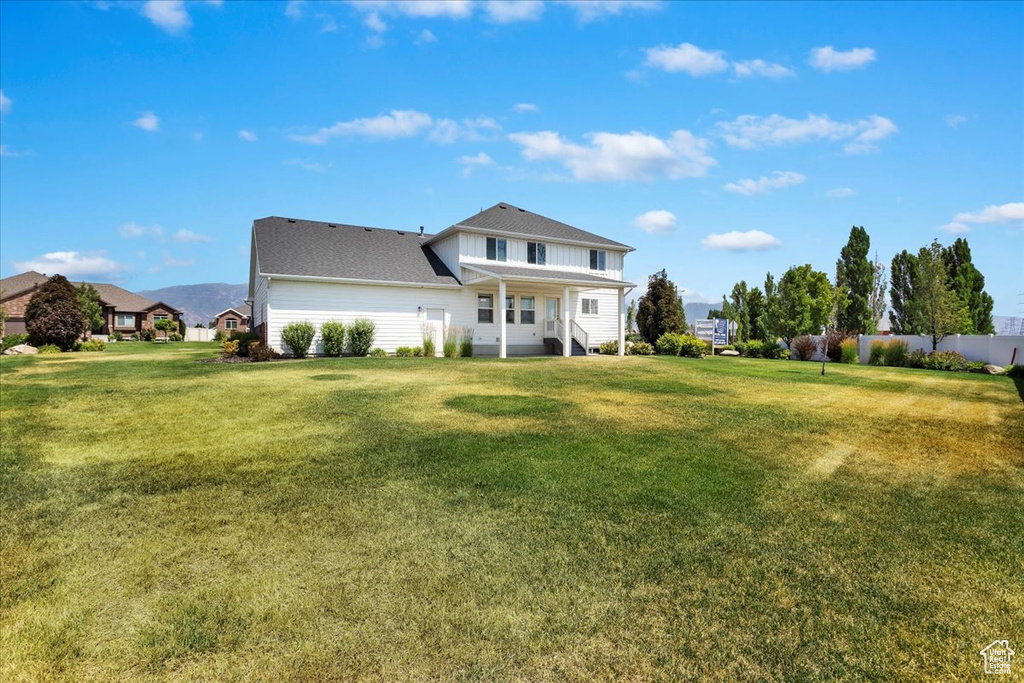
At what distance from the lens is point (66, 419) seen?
8.21 m

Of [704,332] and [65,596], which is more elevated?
[704,332]

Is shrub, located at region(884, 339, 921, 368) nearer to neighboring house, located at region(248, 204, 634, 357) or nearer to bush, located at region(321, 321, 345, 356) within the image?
neighboring house, located at region(248, 204, 634, 357)

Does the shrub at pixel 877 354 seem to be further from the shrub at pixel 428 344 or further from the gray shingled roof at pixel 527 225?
the shrub at pixel 428 344

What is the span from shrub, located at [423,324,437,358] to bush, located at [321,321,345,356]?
126 inches

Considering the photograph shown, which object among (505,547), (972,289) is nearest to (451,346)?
(505,547)

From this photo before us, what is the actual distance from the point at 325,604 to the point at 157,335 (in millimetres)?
58821

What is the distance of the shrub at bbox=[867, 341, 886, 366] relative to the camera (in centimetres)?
2003

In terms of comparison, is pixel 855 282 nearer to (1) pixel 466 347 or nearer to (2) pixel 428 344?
(1) pixel 466 347

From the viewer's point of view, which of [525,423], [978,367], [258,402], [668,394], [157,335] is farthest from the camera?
[157,335]

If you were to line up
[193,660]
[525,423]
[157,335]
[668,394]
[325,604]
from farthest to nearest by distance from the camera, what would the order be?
[157,335] → [668,394] → [525,423] → [325,604] → [193,660]

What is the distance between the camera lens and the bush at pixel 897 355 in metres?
19.7

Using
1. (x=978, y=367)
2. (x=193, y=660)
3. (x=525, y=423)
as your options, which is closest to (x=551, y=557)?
(x=193, y=660)

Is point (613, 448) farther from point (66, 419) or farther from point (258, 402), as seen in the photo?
point (66, 419)

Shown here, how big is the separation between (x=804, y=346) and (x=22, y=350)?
33.5 metres
